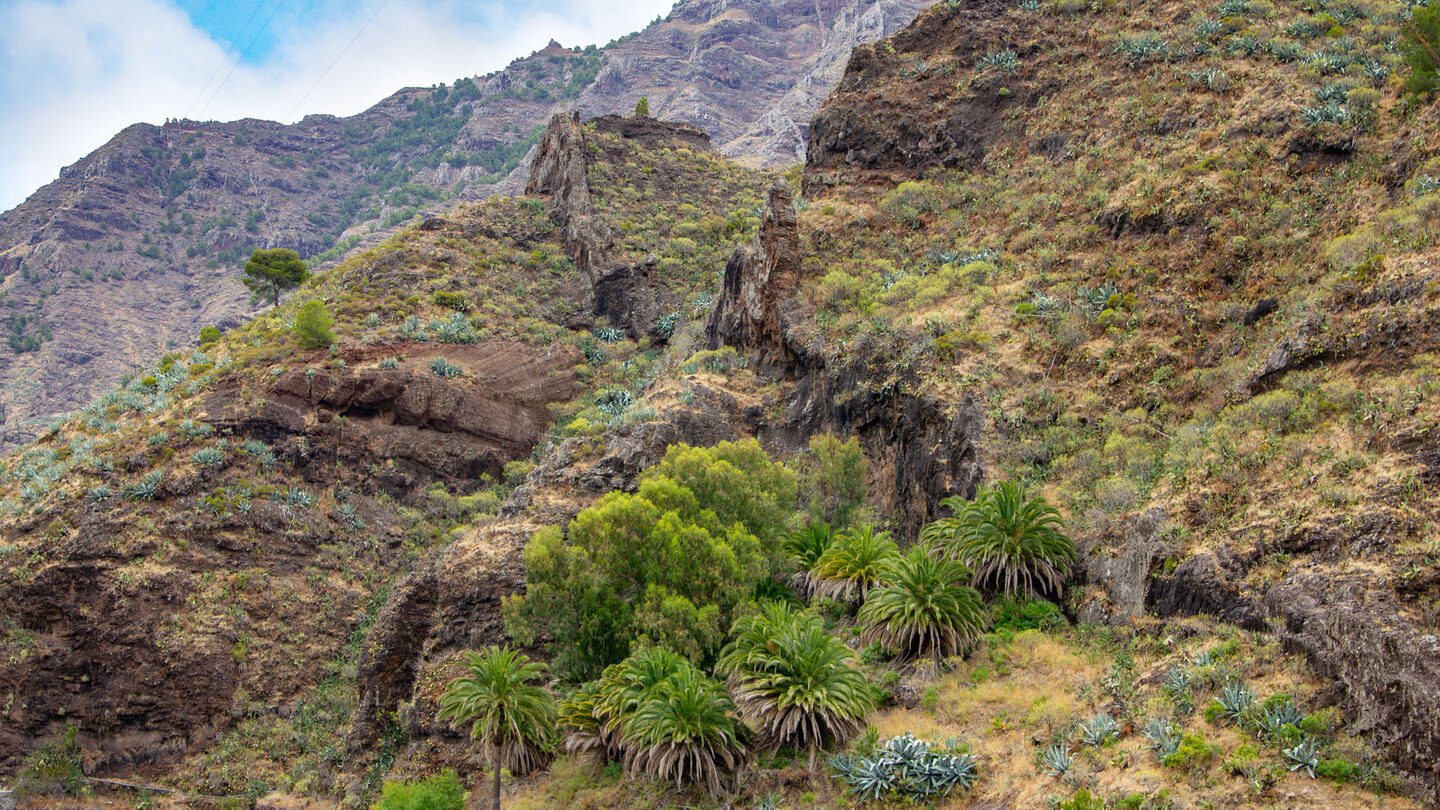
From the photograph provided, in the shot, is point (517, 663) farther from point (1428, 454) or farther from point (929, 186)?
point (929, 186)

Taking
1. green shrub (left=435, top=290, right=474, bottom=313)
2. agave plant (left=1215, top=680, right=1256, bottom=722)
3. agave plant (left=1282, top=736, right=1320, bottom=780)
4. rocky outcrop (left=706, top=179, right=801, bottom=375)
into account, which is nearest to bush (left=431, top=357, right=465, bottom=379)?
green shrub (left=435, top=290, right=474, bottom=313)

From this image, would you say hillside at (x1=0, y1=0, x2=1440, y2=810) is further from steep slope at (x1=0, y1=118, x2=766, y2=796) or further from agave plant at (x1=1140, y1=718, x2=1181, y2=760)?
steep slope at (x1=0, y1=118, x2=766, y2=796)

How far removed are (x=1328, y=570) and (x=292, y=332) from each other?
168 ft

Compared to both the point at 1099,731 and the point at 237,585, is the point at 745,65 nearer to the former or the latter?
the point at 237,585

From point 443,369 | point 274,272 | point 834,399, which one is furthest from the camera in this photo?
point 274,272

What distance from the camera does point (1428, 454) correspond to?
1978 cm

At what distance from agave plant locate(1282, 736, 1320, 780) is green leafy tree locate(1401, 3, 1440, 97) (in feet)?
98.3

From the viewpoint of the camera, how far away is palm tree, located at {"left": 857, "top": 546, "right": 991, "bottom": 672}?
2552cm

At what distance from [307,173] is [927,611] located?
158 metres

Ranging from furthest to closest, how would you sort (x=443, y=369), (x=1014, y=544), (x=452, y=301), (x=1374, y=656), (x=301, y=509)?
(x=452, y=301)
(x=443, y=369)
(x=301, y=509)
(x=1014, y=544)
(x=1374, y=656)

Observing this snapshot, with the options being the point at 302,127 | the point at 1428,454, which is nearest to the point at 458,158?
the point at 302,127

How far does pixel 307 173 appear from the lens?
152500mm

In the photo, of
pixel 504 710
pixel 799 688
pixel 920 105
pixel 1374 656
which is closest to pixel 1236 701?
pixel 1374 656

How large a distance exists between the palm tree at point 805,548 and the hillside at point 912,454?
13.9 inches
